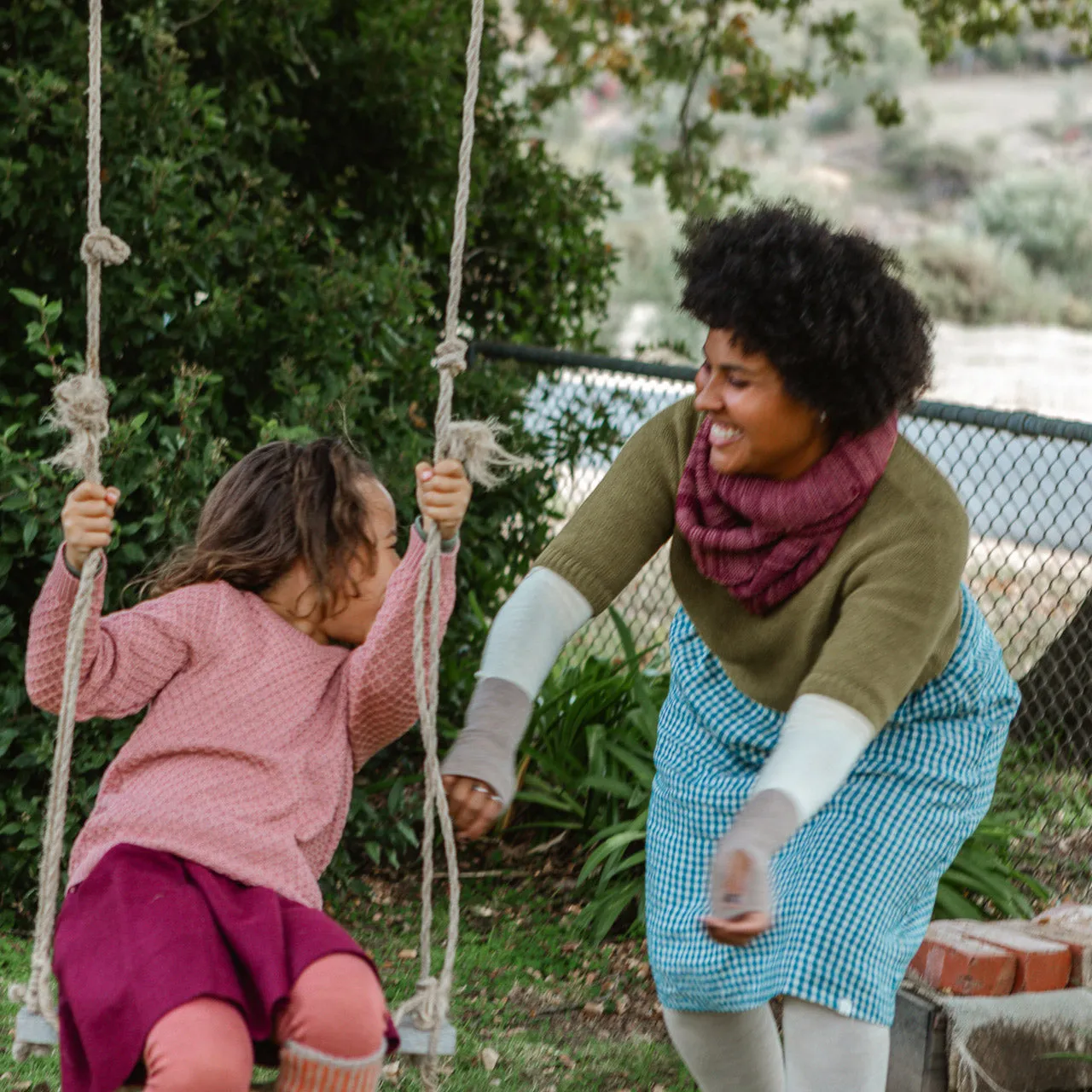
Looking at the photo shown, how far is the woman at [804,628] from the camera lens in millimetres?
2094

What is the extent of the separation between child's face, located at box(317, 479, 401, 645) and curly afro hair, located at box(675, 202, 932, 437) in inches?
28.2

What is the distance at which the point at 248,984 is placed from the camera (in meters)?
2.21

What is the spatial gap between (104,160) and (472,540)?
150 cm

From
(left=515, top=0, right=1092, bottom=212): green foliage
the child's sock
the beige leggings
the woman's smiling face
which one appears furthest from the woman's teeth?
(left=515, top=0, right=1092, bottom=212): green foliage

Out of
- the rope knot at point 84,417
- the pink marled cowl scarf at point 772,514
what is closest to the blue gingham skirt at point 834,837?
the pink marled cowl scarf at point 772,514

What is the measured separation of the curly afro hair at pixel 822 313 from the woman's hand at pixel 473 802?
72 centimetres

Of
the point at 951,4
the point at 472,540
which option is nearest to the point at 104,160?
the point at 472,540

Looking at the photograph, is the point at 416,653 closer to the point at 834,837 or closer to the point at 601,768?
the point at 834,837

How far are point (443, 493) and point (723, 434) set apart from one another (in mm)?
428

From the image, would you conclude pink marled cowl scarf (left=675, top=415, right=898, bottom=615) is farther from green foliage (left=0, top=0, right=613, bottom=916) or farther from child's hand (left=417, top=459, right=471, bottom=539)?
green foliage (left=0, top=0, right=613, bottom=916)

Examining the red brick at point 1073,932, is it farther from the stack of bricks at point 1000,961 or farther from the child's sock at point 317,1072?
the child's sock at point 317,1072

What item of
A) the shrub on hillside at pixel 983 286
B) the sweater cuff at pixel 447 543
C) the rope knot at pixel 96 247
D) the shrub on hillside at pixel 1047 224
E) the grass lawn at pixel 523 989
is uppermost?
the rope knot at pixel 96 247

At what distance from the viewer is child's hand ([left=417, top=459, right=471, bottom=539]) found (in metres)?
2.27

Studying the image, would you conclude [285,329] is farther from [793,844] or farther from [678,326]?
[678,326]
